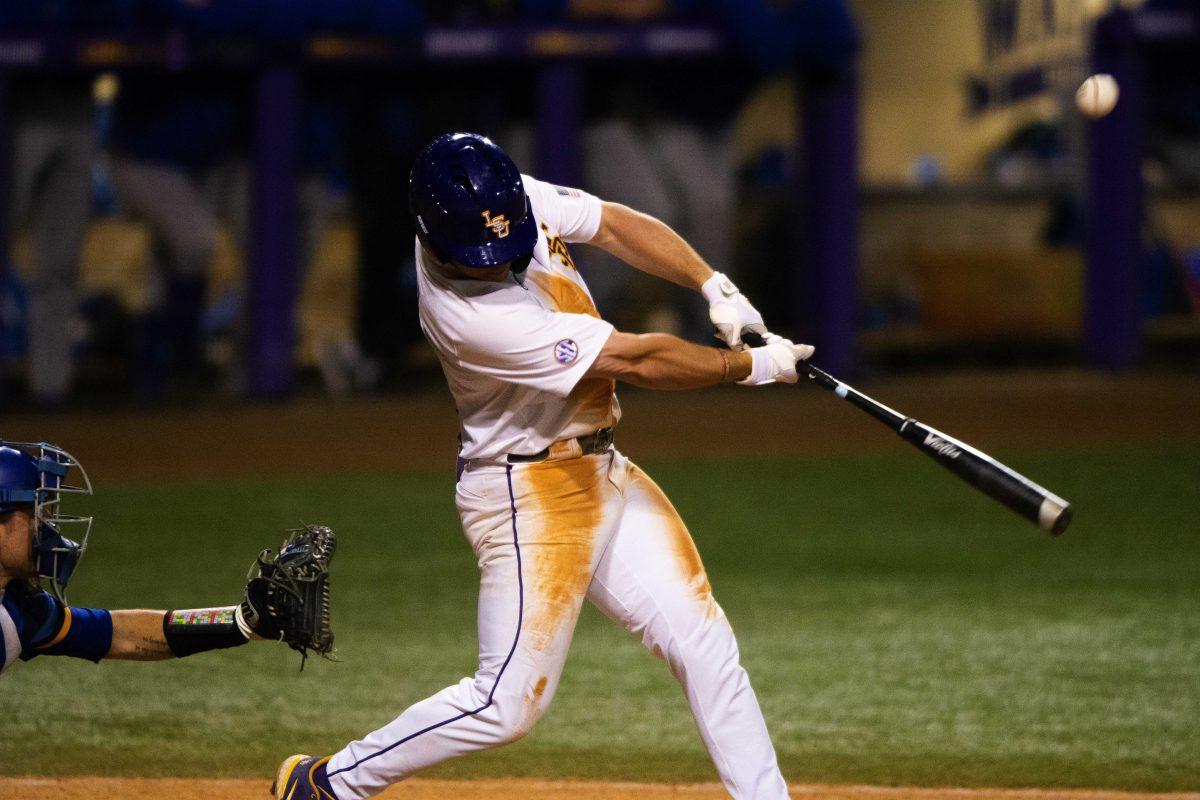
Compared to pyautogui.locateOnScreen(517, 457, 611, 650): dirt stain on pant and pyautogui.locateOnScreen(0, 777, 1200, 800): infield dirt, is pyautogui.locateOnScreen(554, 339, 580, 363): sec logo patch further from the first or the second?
pyautogui.locateOnScreen(0, 777, 1200, 800): infield dirt

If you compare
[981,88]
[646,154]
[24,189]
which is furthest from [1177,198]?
[24,189]

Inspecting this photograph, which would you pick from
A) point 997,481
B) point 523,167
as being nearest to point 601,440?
point 997,481

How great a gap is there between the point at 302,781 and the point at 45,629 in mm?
650

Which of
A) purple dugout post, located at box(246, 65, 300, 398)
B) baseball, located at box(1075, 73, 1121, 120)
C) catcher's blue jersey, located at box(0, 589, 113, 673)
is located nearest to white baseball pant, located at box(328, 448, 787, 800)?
catcher's blue jersey, located at box(0, 589, 113, 673)

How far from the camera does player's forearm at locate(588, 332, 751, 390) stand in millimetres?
3236

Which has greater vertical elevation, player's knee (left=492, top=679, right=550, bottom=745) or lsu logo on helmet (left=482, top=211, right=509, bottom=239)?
lsu logo on helmet (left=482, top=211, right=509, bottom=239)

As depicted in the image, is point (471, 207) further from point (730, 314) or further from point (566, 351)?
point (730, 314)

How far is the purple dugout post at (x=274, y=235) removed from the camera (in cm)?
1118

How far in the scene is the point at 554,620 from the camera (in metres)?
3.33

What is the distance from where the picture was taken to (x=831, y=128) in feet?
39.0

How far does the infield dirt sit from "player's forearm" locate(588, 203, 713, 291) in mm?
1327

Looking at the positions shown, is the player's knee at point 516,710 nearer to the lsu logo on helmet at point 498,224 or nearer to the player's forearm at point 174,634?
the player's forearm at point 174,634

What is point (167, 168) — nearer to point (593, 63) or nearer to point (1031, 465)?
point (593, 63)

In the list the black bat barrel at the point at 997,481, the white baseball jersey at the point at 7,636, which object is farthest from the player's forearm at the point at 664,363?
the white baseball jersey at the point at 7,636
